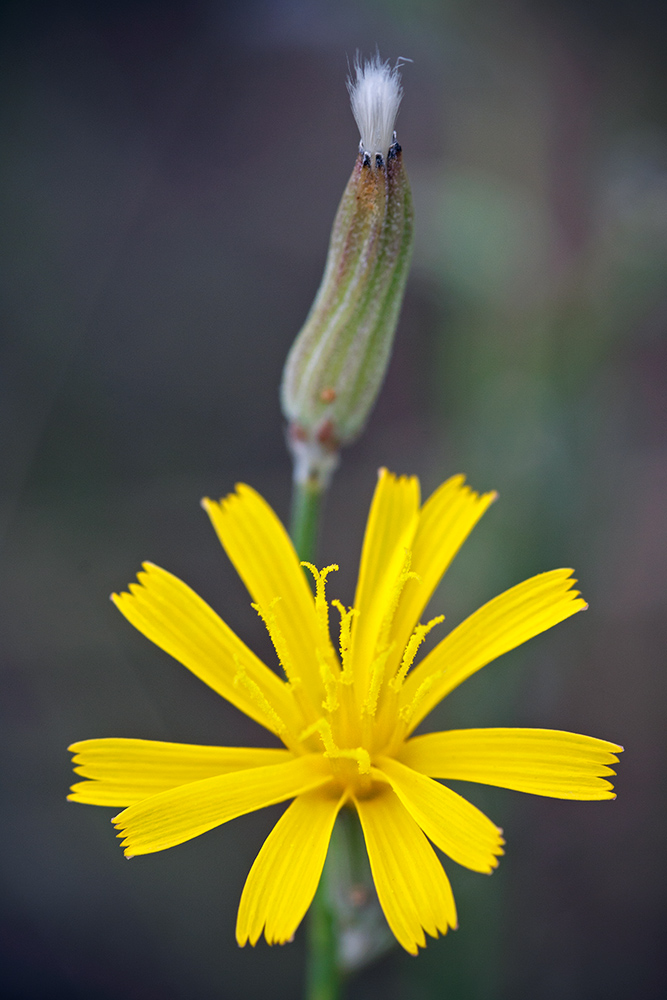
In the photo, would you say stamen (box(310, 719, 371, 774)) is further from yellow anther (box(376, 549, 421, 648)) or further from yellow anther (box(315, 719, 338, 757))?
yellow anther (box(376, 549, 421, 648))

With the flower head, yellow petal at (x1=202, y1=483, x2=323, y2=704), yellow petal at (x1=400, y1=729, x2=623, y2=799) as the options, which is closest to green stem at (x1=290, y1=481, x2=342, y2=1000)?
yellow petal at (x1=202, y1=483, x2=323, y2=704)

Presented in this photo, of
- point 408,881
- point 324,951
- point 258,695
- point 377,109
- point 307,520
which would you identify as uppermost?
point 377,109

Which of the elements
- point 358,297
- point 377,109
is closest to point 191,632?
point 358,297

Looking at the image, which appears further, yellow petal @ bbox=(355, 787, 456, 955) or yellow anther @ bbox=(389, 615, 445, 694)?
yellow anther @ bbox=(389, 615, 445, 694)

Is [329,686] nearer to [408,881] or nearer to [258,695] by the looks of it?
[258,695]

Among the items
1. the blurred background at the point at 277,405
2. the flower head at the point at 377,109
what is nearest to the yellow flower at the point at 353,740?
the flower head at the point at 377,109

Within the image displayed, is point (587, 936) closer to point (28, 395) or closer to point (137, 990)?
point (137, 990)
